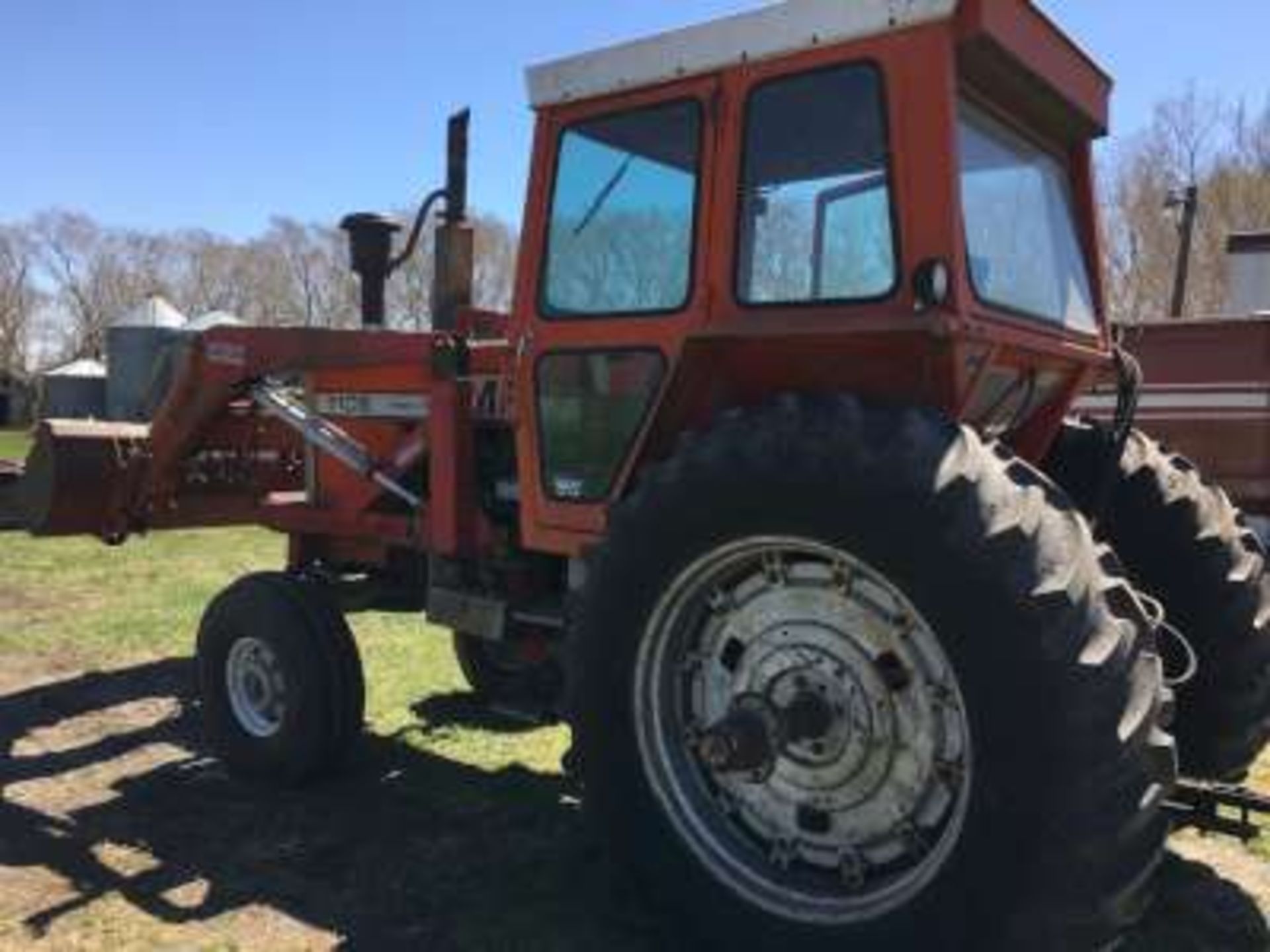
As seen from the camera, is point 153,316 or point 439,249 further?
point 153,316

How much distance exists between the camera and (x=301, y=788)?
5.80 meters

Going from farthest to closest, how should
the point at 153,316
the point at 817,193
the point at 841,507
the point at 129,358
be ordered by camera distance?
the point at 153,316
the point at 129,358
the point at 817,193
the point at 841,507

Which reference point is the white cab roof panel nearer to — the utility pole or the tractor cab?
the tractor cab

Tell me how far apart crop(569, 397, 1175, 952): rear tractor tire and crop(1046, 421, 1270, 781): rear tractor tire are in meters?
1.35

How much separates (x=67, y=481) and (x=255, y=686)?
1.31 m

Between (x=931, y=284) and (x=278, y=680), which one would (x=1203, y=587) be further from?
(x=278, y=680)

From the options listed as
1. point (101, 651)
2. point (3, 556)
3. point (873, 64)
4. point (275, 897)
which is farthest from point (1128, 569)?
point (3, 556)

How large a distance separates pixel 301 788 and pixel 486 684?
126 centimetres

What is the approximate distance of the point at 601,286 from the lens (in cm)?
473

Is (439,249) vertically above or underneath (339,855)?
above

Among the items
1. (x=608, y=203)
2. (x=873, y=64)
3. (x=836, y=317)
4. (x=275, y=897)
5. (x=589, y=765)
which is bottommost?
(x=275, y=897)

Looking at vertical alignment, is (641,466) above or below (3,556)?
above

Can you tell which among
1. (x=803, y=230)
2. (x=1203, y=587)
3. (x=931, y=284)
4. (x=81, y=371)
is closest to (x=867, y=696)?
(x=931, y=284)

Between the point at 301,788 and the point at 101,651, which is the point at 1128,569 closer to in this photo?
the point at 301,788
